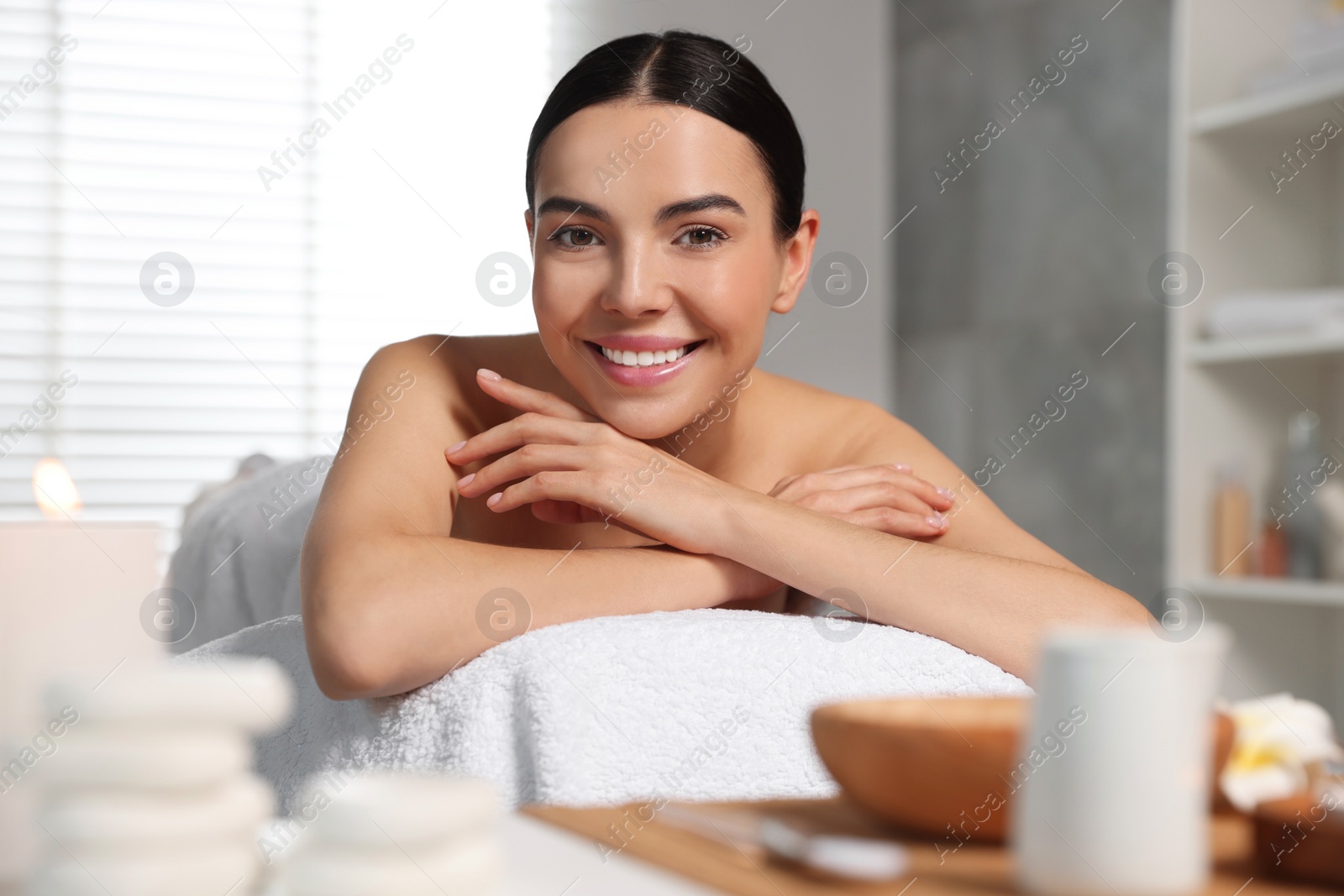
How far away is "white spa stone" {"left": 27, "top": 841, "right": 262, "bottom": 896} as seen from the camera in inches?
12.1

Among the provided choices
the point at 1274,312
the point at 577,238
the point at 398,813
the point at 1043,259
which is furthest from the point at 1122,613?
the point at 1043,259

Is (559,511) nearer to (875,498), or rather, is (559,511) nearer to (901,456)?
(875,498)

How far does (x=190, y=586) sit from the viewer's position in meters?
1.59

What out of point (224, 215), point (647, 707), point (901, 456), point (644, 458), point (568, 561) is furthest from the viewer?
point (224, 215)

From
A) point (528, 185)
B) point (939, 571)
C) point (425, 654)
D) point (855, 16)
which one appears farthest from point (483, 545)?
point (855, 16)

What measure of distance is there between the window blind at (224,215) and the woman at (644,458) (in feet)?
4.63

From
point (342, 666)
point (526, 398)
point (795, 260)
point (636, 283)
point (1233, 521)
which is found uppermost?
point (1233, 521)

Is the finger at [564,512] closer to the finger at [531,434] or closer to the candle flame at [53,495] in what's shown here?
the finger at [531,434]

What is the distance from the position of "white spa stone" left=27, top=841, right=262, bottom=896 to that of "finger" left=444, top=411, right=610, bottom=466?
679 millimetres

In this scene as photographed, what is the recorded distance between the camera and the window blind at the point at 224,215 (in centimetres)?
243

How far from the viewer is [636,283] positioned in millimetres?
1038

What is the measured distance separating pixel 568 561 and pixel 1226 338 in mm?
→ 1491

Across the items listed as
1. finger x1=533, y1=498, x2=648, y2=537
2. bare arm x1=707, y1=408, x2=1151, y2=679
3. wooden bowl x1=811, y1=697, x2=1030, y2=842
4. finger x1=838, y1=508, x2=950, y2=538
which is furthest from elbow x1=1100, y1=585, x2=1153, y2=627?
wooden bowl x1=811, y1=697, x2=1030, y2=842

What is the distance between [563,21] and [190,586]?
5.62 feet
